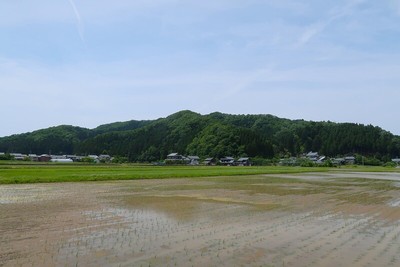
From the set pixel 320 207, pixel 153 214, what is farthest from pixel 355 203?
pixel 153 214

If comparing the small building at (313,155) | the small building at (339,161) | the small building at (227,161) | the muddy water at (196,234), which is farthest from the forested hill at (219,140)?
the muddy water at (196,234)

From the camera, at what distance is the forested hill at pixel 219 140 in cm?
11569

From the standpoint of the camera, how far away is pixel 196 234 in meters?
9.52

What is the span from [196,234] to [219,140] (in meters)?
109

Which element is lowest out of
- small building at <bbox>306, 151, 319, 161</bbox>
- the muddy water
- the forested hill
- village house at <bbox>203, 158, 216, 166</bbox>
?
the muddy water

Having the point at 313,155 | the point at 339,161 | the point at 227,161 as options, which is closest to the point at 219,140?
the point at 227,161

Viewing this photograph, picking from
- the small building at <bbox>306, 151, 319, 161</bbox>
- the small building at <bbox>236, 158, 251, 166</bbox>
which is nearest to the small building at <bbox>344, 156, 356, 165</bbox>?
the small building at <bbox>306, 151, 319, 161</bbox>

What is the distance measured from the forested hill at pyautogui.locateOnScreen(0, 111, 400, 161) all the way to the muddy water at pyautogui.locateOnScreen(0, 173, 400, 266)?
9900 cm

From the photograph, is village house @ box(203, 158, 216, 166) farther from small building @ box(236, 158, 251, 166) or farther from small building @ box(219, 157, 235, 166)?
small building @ box(236, 158, 251, 166)

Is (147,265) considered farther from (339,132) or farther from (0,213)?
(339,132)

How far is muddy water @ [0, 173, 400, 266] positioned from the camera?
23.5 ft

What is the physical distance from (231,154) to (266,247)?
348 feet

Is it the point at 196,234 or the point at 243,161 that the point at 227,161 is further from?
the point at 196,234

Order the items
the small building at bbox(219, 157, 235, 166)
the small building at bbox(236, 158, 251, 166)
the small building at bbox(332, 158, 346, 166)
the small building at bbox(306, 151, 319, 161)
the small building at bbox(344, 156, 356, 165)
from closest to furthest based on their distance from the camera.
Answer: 1. the small building at bbox(332, 158, 346, 166)
2. the small building at bbox(236, 158, 251, 166)
3. the small building at bbox(344, 156, 356, 165)
4. the small building at bbox(219, 157, 235, 166)
5. the small building at bbox(306, 151, 319, 161)
